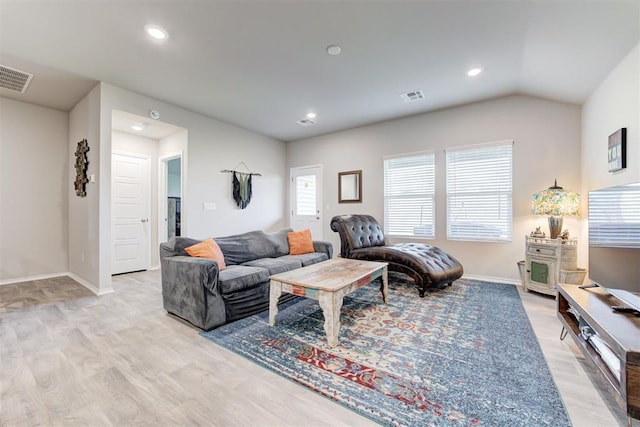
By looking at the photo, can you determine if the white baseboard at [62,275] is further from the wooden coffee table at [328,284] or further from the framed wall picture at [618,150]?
the framed wall picture at [618,150]

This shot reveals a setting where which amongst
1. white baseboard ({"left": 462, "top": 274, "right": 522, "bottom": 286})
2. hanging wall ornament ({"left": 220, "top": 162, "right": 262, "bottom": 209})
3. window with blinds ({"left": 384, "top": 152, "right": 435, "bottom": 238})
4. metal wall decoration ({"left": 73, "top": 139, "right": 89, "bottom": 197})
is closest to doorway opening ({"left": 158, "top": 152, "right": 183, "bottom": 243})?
hanging wall ornament ({"left": 220, "top": 162, "right": 262, "bottom": 209})

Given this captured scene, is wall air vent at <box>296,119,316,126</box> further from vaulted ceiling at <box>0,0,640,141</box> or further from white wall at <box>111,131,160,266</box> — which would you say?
white wall at <box>111,131,160,266</box>

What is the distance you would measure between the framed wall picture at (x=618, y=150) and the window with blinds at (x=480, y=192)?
129 cm

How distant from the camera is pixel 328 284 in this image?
7.11 ft

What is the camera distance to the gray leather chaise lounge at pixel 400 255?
3.20 meters

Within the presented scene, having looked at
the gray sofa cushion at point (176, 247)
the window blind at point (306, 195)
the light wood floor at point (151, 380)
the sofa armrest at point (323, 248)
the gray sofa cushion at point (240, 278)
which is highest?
the window blind at point (306, 195)

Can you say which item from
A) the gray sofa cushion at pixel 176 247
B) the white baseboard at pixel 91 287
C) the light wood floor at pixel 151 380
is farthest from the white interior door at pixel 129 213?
the gray sofa cushion at pixel 176 247

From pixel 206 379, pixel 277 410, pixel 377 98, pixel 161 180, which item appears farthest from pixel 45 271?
pixel 377 98

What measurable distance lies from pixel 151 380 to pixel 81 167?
146 inches

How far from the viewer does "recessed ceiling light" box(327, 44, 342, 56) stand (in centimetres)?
270

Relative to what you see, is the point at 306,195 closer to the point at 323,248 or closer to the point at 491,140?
the point at 323,248

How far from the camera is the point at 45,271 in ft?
14.0

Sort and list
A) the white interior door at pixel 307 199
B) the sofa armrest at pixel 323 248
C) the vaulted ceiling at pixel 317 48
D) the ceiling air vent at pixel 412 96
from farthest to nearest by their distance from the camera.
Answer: the white interior door at pixel 307 199 → the sofa armrest at pixel 323 248 → the ceiling air vent at pixel 412 96 → the vaulted ceiling at pixel 317 48

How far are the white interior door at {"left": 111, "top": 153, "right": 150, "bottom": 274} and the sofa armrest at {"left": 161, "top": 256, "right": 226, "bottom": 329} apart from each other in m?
2.78
